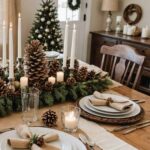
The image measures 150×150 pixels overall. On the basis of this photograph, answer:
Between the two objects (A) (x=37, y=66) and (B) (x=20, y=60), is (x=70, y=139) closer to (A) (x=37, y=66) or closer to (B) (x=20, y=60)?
(A) (x=37, y=66)

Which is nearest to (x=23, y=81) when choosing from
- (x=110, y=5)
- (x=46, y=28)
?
(x=46, y=28)

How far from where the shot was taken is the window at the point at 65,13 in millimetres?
4152

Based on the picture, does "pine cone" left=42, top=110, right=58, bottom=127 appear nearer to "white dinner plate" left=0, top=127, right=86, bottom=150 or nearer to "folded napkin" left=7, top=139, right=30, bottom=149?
"white dinner plate" left=0, top=127, right=86, bottom=150

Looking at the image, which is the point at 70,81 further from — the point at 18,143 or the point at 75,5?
the point at 75,5

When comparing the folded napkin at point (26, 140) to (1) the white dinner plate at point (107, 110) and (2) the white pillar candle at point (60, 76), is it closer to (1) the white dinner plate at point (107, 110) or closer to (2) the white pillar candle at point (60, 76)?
(1) the white dinner plate at point (107, 110)

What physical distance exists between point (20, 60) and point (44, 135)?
2.26ft

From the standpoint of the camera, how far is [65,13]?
13.9 feet

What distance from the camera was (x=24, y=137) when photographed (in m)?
0.96

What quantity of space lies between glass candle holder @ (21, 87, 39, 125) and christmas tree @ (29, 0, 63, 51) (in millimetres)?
2446

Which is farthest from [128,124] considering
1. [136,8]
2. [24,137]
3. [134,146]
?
[136,8]

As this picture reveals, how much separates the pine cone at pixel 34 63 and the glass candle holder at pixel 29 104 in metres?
0.18

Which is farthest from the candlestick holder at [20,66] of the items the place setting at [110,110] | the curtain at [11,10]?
the curtain at [11,10]

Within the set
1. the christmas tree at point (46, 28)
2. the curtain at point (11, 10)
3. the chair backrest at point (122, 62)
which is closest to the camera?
the chair backrest at point (122, 62)

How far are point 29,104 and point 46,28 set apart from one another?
2563mm
